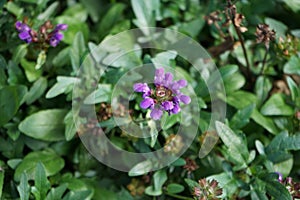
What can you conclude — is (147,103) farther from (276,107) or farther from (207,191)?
(276,107)

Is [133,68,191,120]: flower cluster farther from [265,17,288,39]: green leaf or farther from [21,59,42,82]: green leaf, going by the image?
[265,17,288,39]: green leaf

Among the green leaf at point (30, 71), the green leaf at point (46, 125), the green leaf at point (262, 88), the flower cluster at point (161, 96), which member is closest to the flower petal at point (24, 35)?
the green leaf at point (30, 71)

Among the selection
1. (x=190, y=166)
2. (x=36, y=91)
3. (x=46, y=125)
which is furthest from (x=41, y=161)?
(x=190, y=166)

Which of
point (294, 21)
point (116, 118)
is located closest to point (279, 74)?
point (294, 21)

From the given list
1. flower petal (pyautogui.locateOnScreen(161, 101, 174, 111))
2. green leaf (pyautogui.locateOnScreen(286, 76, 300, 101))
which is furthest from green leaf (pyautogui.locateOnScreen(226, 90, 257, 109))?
flower petal (pyautogui.locateOnScreen(161, 101, 174, 111))

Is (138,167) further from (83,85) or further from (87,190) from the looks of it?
(83,85)
